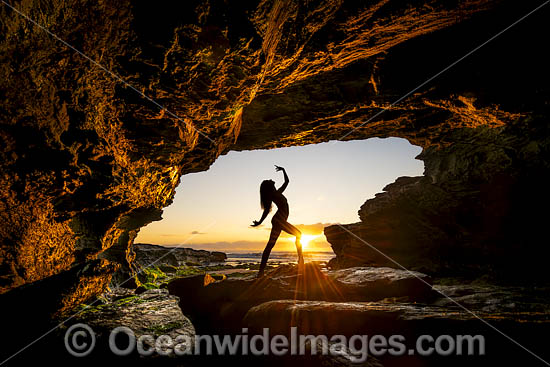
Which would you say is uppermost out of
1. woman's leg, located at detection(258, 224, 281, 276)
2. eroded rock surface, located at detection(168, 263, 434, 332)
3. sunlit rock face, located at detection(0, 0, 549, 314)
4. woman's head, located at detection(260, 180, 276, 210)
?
sunlit rock face, located at detection(0, 0, 549, 314)

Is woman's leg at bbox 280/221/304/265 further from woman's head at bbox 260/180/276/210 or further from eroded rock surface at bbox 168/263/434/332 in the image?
woman's head at bbox 260/180/276/210

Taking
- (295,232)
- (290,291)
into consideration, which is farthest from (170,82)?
(290,291)

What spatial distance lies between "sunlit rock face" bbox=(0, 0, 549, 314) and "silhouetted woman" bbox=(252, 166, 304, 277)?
6.57ft

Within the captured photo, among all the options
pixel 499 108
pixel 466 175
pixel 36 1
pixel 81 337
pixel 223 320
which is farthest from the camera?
pixel 466 175

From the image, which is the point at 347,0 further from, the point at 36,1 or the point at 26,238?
the point at 26,238

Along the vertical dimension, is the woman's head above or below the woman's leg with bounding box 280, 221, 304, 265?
above

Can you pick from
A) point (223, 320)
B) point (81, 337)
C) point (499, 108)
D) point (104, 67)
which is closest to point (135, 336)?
point (81, 337)

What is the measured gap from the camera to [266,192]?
6625mm

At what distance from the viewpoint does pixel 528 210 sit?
37.8 feet

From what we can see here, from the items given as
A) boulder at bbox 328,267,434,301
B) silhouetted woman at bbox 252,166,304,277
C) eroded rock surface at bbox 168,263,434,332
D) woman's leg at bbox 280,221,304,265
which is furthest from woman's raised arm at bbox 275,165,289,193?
boulder at bbox 328,267,434,301

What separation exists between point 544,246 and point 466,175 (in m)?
4.79

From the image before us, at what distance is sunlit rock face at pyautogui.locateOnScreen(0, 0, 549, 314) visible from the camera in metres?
→ 2.29

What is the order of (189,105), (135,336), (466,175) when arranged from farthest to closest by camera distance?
(466,175), (189,105), (135,336)

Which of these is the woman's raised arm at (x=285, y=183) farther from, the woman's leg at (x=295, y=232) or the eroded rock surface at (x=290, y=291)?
the eroded rock surface at (x=290, y=291)
